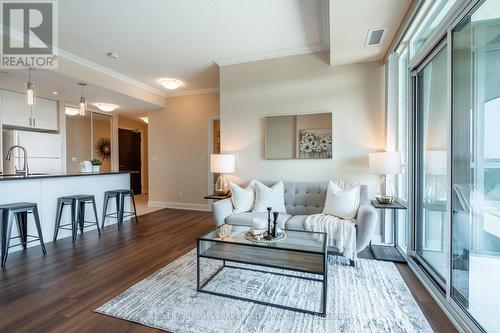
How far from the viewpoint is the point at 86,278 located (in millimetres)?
2367

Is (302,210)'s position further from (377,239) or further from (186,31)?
(186,31)

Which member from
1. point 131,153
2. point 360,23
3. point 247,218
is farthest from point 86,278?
point 131,153

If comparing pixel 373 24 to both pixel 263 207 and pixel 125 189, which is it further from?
pixel 125 189

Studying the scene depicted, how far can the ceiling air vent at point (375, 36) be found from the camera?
2685mm

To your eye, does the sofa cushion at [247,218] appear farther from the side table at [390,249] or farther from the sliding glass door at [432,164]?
the sliding glass door at [432,164]

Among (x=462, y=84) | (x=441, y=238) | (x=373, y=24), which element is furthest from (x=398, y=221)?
(x=373, y=24)

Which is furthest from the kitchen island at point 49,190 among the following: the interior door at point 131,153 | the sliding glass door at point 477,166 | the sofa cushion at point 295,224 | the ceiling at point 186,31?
the sliding glass door at point 477,166

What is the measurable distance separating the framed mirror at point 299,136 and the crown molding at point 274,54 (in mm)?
960

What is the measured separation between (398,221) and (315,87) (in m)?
2.19

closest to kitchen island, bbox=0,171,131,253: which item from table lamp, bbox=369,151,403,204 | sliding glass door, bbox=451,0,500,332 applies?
table lamp, bbox=369,151,403,204

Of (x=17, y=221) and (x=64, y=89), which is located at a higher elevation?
(x=64, y=89)

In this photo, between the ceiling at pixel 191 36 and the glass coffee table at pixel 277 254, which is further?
the ceiling at pixel 191 36

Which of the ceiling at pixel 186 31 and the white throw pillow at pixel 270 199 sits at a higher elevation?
the ceiling at pixel 186 31

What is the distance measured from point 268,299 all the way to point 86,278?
1772 mm
